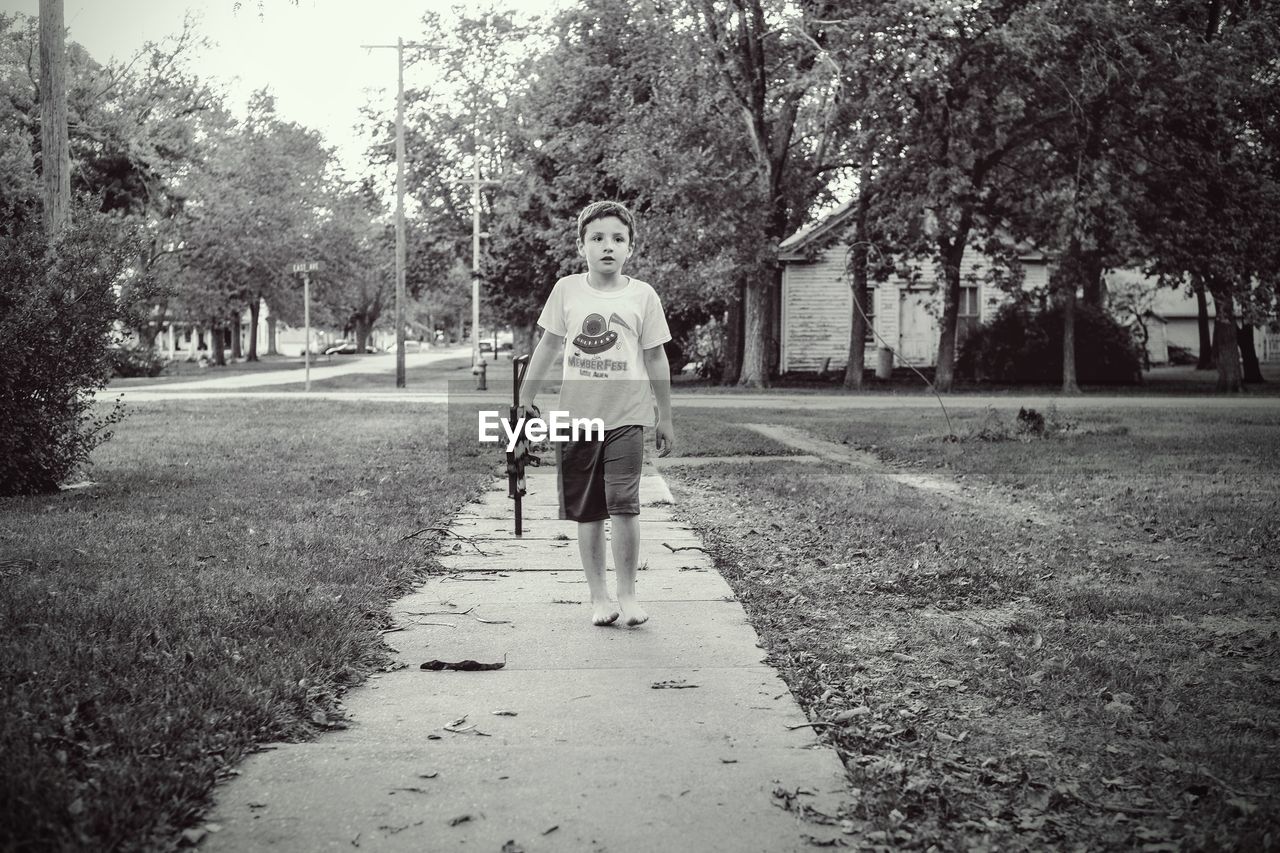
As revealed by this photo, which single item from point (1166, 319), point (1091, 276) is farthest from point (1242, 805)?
point (1166, 319)

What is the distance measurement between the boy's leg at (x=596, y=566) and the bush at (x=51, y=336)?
16.3 ft

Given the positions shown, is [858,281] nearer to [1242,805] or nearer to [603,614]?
[603,614]

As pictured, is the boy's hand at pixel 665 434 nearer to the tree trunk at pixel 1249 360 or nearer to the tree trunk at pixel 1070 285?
the tree trunk at pixel 1070 285

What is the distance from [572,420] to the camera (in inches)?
190

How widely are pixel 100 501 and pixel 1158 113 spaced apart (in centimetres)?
2357

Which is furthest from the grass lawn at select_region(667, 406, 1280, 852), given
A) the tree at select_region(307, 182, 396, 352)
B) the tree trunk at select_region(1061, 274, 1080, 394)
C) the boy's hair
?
the tree at select_region(307, 182, 396, 352)

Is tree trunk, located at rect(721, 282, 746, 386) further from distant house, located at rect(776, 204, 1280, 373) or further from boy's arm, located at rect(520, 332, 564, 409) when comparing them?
boy's arm, located at rect(520, 332, 564, 409)

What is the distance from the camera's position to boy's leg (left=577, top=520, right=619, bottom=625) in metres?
4.92

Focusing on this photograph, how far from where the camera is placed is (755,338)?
2980 cm

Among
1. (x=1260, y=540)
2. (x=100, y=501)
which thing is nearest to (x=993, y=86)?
(x=1260, y=540)

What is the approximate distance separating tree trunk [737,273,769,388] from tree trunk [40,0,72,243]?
2087 centimetres

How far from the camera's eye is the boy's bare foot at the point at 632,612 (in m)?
4.88

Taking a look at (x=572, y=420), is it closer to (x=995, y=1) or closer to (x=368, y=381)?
(x=995, y=1)

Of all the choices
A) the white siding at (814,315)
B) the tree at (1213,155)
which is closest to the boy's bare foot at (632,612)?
the tree at (1213,155)
